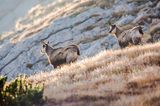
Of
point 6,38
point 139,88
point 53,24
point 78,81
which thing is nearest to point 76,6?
point 53,24

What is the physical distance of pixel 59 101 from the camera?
47.1 feet

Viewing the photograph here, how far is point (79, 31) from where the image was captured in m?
39.8

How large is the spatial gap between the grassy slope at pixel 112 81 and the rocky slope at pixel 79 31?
542 inches

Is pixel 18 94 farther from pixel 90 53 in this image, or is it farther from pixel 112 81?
pixel 90 53

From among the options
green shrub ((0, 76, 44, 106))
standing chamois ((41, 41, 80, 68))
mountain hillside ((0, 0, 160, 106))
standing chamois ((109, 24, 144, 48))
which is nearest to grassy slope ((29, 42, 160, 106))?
mountain hillside ((0, 0, 160, 106))

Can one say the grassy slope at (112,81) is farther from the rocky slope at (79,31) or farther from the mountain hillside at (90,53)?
the rocky slope at (79,31)

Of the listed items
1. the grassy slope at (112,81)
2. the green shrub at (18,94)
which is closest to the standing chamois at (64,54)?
the grassy slope at (112,81)

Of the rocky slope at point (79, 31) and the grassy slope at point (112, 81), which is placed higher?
the rocky slope at point (79, 31)

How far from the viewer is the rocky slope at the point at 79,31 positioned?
120 feet

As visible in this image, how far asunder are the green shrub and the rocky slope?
65.2 feet

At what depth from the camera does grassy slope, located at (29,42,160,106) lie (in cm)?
1368

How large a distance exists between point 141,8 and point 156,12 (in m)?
2.13

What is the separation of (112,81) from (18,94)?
139 inches

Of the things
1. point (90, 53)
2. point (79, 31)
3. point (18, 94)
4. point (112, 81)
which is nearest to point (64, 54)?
point (90, 53)
